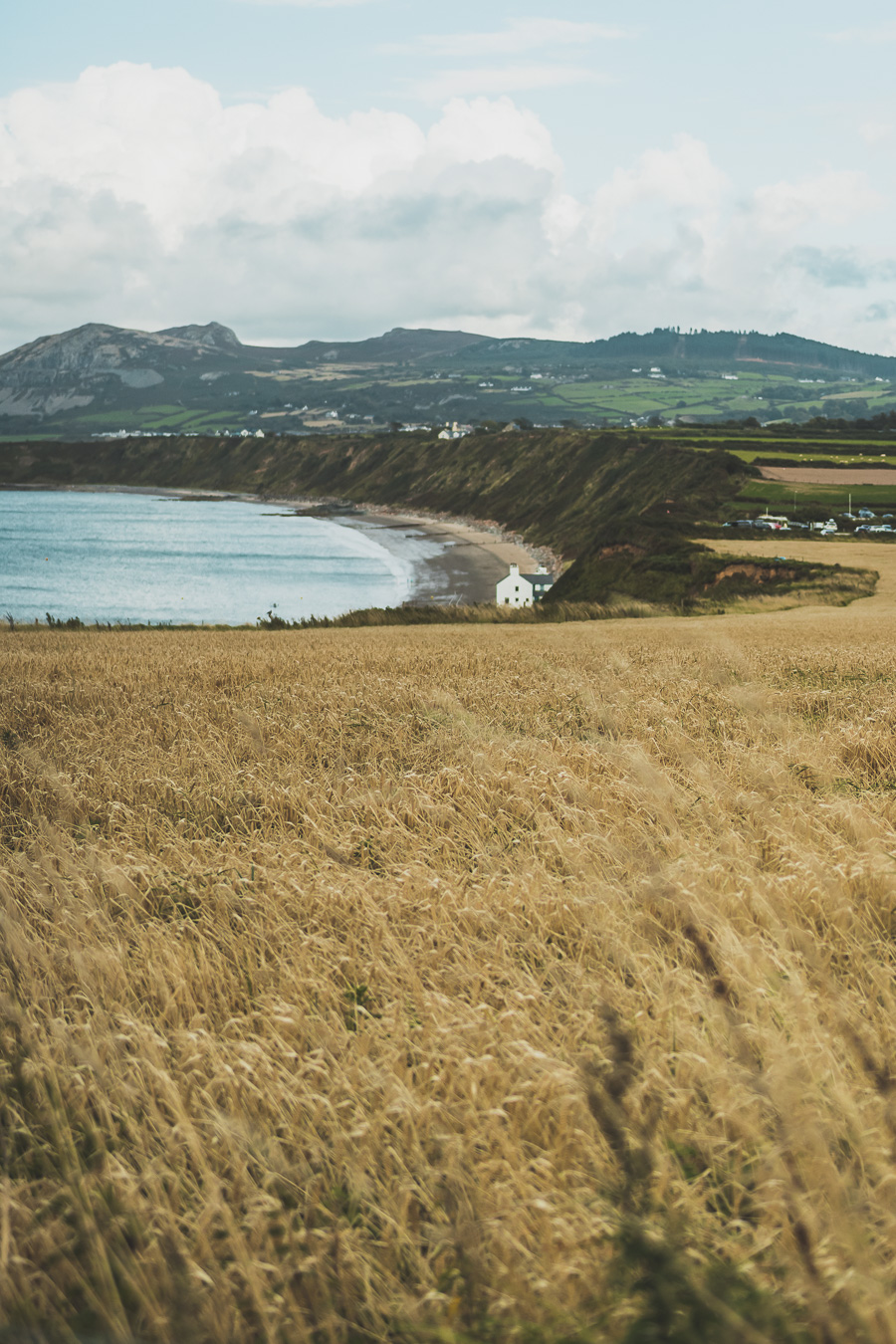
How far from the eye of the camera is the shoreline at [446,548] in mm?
88312

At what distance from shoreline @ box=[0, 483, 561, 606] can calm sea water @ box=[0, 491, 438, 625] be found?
95.5 inches

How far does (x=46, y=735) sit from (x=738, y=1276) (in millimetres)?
7412

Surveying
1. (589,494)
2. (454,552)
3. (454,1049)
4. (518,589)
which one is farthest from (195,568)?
(454,1049)

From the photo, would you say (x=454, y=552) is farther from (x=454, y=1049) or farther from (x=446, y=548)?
(x=454, y=1049)

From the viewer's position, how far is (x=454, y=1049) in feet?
10.4

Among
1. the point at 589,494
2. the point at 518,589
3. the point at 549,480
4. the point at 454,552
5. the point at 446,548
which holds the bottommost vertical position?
the point at 518,589

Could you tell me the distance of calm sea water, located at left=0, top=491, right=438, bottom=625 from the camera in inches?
3270

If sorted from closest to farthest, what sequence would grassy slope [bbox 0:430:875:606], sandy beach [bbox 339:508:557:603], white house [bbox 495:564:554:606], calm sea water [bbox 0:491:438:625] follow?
grassy slope [bbox 0:430:875:606] < white house [bbox 495:564:554:606] < calm sea water [bbox 0:491:438:625] < sandy beach [bbox 339:508:557:603]

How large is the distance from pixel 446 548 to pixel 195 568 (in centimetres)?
3159

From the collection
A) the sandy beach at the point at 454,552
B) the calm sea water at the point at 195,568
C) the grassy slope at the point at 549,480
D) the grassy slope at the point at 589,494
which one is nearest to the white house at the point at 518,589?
the sandy beach at the point at 454,552

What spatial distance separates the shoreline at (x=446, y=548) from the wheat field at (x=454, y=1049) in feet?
235

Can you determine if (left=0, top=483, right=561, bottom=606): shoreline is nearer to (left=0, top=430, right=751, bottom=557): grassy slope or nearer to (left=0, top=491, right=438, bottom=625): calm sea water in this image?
(left=0, top=491, right=438, bottom=625): calm sea water

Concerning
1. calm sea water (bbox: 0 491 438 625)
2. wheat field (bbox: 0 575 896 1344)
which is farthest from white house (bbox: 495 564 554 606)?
wheat field (bbox: 0 575 896 1344)

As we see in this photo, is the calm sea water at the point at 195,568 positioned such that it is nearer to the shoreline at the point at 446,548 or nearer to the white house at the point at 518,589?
the shoreline at the point at 446,548
